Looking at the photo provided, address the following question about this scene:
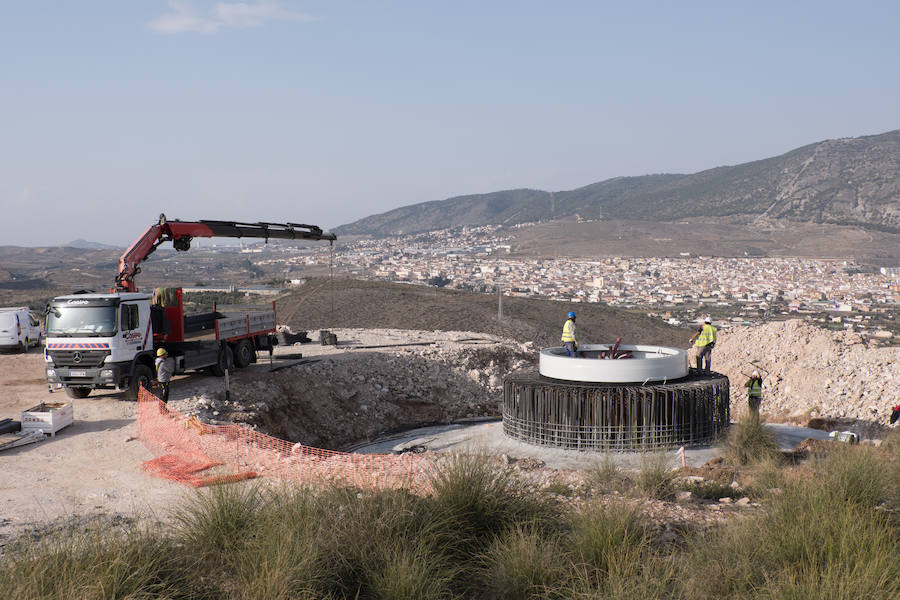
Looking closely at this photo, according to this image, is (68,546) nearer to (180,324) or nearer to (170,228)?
(180,324)

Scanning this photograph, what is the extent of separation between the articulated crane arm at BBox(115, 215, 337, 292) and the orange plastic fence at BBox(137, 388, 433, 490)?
14.9 ft

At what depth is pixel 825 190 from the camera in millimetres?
151625

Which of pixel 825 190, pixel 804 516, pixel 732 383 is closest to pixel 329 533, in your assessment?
pixel 804 516

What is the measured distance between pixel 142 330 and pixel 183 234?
4.03 meters

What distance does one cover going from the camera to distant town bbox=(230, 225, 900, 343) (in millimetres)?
62594

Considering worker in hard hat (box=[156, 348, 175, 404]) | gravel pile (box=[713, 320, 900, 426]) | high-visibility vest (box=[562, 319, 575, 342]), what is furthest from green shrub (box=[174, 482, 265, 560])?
gravel pile (box=[713, 320, 900, 426])

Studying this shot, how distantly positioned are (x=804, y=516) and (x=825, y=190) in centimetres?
16480

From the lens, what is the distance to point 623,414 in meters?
15.8

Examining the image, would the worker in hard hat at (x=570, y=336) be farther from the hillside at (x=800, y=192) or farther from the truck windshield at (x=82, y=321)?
the hillside at (x=800, y=192)

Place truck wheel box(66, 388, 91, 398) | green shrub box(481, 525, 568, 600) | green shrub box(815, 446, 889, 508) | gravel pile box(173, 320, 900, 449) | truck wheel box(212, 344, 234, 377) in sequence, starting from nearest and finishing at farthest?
green shrub box(481, 525, 568, 600)
green shrub box(815, 446, 889, 508)
truck wheel box(66, 388, 91, 398)
gravel pile box(173, 320, 900, 449)
truck wheel box(212, 344, 234, 377)

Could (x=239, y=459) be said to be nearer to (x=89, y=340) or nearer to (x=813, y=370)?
(x=89, y=340)

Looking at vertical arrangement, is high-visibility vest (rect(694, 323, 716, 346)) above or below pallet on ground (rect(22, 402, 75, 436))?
above

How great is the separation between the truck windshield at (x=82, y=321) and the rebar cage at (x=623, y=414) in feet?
31.5

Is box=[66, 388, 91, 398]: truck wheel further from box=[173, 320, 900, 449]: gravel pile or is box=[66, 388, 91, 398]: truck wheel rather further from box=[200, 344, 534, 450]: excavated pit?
box=[200, 344, 534, 450]: excavated pit
